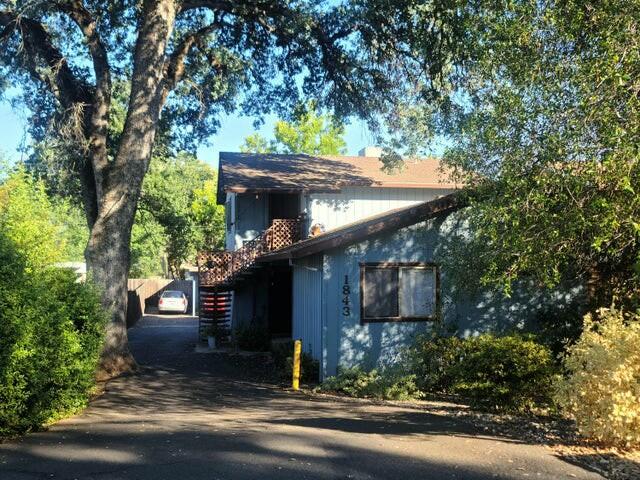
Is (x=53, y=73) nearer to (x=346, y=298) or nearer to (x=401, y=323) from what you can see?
(x=346, y=298)

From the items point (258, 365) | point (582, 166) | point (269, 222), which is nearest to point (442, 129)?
point (582, 166)

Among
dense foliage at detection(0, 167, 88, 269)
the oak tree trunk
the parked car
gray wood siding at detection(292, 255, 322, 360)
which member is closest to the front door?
gray wood siding at detection(292, 255, 322, 360)

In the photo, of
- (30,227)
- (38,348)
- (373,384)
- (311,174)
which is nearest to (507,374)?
(373,384)

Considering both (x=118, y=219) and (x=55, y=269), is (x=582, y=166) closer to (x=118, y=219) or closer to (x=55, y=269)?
(x=55, y=269)

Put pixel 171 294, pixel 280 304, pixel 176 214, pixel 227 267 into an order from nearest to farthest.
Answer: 1. pixel 227 267
2. pixel 280 304
3. pixel 176 214
4. pixel 171 294

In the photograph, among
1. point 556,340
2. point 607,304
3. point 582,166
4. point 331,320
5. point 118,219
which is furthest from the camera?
point 118,219

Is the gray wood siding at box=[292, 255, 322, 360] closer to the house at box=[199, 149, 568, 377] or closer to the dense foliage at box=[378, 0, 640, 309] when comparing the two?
the house at box=[199, 149, 568, 377]

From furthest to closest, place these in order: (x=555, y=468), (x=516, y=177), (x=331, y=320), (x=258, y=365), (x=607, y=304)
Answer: (x=258, y=365) → (x=331, y=320) → (x=607, y=304) → (x=516, y=177) → (x=555, y=468)

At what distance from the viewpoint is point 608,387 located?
7309mm

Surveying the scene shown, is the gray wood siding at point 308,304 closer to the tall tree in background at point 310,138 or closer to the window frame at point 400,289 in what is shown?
the window frame at point 400,289

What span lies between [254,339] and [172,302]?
21.7 metres

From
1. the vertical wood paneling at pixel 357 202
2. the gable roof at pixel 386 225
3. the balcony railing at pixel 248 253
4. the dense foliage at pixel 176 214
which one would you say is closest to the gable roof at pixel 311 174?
the vertical wood paneling at pixel 357 202

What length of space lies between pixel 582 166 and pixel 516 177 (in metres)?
0.90

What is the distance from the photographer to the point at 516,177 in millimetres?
9023
